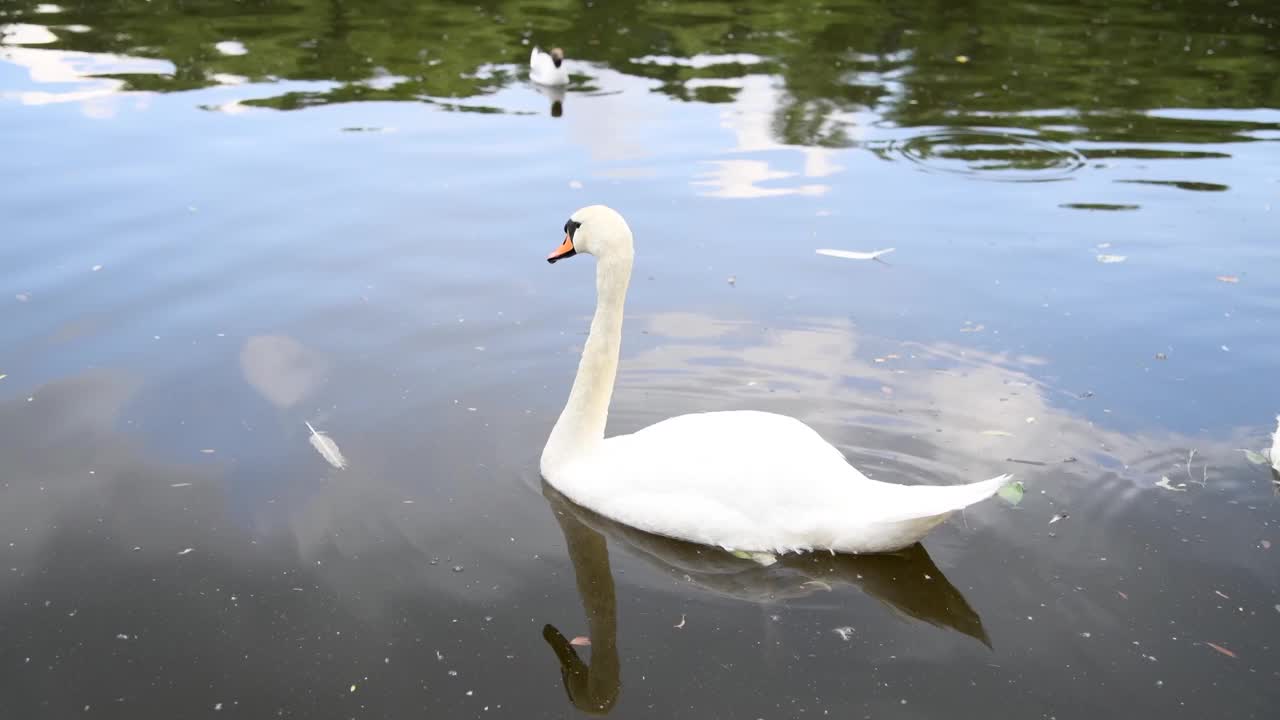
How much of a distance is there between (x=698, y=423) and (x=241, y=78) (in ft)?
44.5

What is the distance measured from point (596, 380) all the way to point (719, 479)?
100 centimetres

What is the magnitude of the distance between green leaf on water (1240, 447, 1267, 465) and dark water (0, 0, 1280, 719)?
4.1 inches

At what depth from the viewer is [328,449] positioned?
274 inches

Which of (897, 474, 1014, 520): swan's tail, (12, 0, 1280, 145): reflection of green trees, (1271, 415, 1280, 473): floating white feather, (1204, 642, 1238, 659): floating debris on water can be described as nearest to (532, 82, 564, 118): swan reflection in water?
(12, 0, 1280, 145): reflection of green trees

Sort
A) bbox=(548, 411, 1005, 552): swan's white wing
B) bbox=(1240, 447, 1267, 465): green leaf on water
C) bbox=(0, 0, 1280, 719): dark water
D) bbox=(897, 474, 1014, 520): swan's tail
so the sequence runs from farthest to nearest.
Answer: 1. bbox=(1240, 447, 1267, 465): green leaf on water
2. bbox=(548, 411, 1005, 552): swan's white wing
3. bbox=(897, 474, 1014, 520): swan's tail
4. bbox=(0, 0, 1280, 719): dark water

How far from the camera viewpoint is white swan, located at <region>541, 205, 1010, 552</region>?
226 inches

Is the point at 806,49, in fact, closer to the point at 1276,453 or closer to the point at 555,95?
the point at 555,95

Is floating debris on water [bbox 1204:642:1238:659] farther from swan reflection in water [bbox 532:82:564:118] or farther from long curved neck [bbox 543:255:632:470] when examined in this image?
swan reflection in water [bbox 532:82:564:118]

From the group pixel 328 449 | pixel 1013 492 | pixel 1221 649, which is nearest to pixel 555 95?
pixel 328 449

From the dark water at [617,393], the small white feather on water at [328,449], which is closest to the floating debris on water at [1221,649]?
the dark water at [617,393]

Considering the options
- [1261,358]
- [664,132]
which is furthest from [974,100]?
[1261,358]

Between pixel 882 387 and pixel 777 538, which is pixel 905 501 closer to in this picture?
pixel 777 538

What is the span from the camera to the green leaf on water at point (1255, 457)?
697 centimetres

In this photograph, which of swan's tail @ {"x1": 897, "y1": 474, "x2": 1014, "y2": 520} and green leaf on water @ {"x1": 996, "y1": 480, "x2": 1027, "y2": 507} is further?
green leaf on water @ {"x1": 996, "y1": 480, "x2": 1027, "y2": 507}
